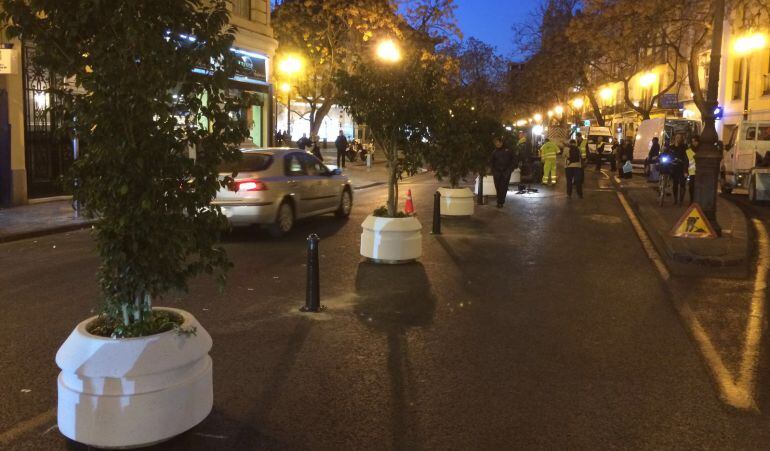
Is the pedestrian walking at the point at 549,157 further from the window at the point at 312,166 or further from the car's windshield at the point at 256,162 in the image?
the car's windshield at the point at 256,162

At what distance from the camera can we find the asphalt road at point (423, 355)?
4539 millimetres

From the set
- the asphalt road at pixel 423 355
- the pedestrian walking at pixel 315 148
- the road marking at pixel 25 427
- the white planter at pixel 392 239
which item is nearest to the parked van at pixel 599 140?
the pedestrian walking at pixel 315 148

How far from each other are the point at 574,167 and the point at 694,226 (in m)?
9.48

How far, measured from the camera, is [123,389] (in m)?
3.96

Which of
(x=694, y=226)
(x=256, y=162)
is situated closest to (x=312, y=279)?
(x=256, y=162)

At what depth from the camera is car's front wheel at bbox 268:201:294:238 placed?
12.6 meters

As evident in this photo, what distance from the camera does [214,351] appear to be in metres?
6.11

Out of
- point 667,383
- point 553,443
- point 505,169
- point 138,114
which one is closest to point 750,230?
point 505,169

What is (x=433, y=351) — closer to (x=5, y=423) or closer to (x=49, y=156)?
(x=5, y=423)

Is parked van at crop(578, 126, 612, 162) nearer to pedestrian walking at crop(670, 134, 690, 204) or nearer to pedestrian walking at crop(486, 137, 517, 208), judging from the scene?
pedestrian walking at crop(670, 134, 690, 204)

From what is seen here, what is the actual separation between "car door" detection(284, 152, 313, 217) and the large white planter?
29.3 feet

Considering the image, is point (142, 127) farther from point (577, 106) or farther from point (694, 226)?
point (577, 106)

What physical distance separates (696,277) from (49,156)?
14651 mm

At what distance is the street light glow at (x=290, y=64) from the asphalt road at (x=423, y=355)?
69.4 ft
